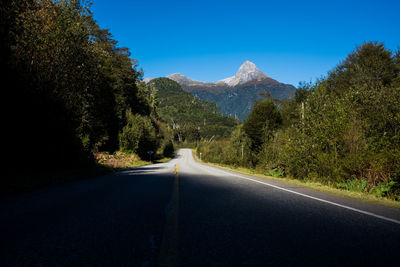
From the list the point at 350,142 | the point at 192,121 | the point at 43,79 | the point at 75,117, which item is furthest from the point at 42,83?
the point at 192,121

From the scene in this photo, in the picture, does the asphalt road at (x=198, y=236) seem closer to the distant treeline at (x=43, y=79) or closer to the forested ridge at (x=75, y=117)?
the forested ridge at (x=75, y=117)

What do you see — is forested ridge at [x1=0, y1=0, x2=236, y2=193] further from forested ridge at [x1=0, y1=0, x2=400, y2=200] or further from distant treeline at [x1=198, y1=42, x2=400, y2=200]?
distant treeline at [x1=198, y1=42, x2=400, y2=200]

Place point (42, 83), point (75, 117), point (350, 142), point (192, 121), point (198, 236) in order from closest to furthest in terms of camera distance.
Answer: point (198, 236), point (350, 142), point (42, 83), point (75, 117), point (192, 121)

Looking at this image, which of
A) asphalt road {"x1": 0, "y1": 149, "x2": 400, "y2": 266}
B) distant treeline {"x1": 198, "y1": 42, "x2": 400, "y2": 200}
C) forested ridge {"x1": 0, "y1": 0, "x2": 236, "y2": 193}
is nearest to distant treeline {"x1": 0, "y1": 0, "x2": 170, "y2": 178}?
forested ridge {"x1": 0, "y1": 0, "x2": 236, "y2": 193}

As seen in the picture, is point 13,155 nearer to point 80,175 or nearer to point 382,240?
point 80,175

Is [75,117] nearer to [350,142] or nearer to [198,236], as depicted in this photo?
[198,236]

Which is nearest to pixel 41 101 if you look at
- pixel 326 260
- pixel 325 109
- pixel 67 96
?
pixel 67 96

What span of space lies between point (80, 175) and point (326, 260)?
13894mm

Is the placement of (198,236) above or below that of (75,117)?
below

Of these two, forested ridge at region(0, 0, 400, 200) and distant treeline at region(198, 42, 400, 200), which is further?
forested ridge at region(0, 0, 400, 200)

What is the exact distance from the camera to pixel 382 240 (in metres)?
2.72

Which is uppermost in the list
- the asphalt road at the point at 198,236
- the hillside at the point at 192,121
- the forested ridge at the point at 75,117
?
the hillside at the point at 192,121

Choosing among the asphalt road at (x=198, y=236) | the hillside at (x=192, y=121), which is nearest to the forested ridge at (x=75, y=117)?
the asphalt road at (x=198, y=236)

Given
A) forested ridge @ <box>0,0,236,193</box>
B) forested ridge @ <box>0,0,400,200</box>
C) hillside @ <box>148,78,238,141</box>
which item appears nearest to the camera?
forested ridge @ <box>0,0,400,200</box>
